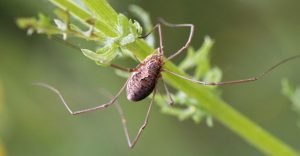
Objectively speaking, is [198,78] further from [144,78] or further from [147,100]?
[147,100]

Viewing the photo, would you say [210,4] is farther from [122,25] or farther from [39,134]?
[122,25]

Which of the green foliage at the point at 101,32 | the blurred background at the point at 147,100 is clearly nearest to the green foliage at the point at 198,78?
the green foliage at the point at 101,32

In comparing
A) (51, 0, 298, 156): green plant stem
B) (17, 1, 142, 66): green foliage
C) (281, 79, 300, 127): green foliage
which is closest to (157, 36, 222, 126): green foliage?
(51, 0, 298, 156): green plant stem

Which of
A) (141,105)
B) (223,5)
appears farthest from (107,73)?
(223,5)

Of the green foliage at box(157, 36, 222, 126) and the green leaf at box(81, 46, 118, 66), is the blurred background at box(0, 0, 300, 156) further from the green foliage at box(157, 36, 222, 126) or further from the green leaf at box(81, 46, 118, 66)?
the green leaf at box(81, 46, 118, 66)

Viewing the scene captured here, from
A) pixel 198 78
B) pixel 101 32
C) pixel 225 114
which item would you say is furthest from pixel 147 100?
pixel 101 32

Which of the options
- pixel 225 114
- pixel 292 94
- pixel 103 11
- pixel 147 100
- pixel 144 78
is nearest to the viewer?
pixel 103 11
